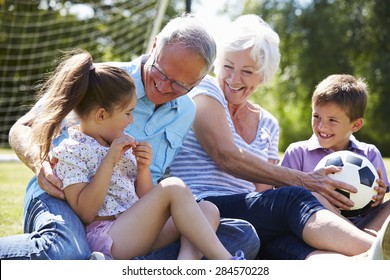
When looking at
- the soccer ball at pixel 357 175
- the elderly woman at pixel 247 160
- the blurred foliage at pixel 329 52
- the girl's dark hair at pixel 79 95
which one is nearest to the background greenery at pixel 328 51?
the blurred foliage at pixel 329 52

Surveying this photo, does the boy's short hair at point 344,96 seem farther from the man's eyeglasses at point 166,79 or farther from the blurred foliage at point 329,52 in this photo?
the blurred foliage at point 329,52

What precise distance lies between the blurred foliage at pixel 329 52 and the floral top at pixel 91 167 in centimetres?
2178

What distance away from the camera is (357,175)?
309 centimetres

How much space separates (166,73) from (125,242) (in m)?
0.77

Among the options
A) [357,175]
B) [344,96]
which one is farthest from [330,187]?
[344,96]

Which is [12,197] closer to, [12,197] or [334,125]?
[12,197]

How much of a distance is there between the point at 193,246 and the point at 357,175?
3.16 ft

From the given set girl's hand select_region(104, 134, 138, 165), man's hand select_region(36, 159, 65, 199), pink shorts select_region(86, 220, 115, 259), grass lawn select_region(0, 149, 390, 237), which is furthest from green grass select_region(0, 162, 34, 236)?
girl's hand select_region(104, 134, 138, 165)

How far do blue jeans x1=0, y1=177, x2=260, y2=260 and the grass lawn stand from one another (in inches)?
38.1

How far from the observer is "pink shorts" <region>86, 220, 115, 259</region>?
8.15ft

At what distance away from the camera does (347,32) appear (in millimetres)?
24766

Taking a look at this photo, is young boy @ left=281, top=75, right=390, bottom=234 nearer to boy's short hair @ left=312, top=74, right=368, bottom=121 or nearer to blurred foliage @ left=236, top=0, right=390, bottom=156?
boy's short hair @ left=312, top=74, right=368, bottom=121

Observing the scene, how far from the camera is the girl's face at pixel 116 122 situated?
2656 millimetres
